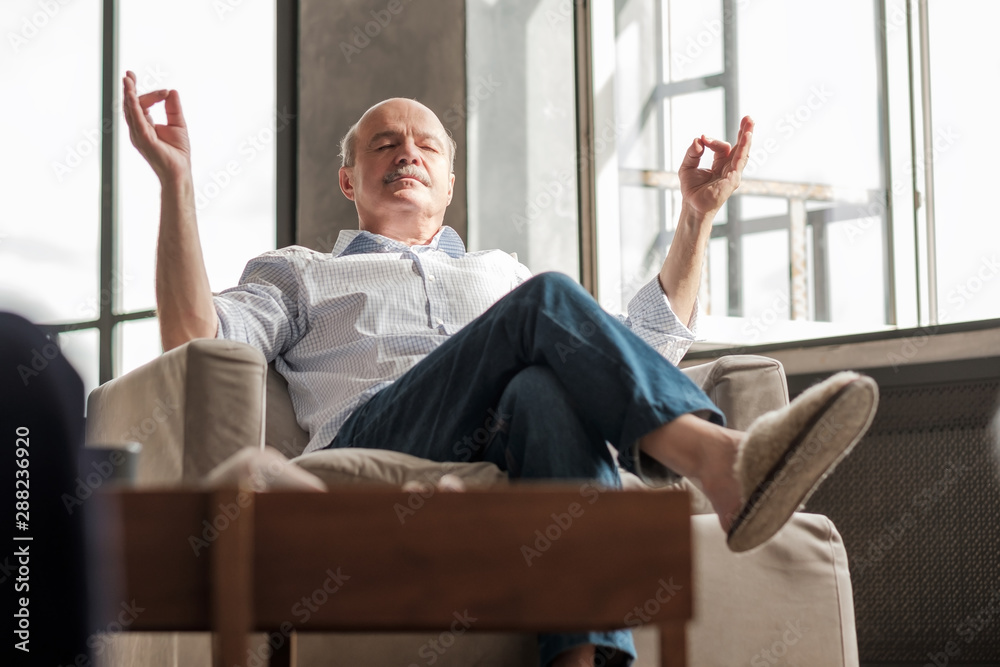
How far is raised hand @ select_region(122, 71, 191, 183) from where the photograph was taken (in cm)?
162

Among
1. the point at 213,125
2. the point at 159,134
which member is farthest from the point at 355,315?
the point at 213,125

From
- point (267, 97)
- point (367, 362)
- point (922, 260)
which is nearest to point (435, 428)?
point (367, 362)

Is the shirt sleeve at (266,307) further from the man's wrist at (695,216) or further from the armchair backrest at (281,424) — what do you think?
the man's wrist at (695,216)

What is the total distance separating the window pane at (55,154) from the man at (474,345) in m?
2.37

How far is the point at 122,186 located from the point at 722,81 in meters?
2.46

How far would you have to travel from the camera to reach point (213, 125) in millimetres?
4250

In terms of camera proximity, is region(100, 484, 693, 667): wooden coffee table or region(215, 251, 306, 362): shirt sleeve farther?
region(215, 251, 306, 362): shirt sleeve

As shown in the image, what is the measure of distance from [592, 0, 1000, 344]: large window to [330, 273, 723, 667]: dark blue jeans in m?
1.57

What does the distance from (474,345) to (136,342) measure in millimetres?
3219

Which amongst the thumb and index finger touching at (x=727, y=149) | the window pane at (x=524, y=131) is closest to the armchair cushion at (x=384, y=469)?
the thumb and index finger touching at (x=727, y=149)

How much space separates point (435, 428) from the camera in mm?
1486

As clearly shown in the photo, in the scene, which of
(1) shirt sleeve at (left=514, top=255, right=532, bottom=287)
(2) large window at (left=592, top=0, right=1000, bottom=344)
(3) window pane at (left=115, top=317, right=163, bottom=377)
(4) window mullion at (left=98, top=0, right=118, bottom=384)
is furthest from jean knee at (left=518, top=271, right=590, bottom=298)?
(4) window mullion at (left=98, top=0, right=118, bottom=384)

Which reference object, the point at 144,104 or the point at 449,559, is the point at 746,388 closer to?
the point at 449,559

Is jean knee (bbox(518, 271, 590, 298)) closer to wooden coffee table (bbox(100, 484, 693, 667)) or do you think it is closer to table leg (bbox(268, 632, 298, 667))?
wooden coffee table (bbox(100, 484, 693, 667))
